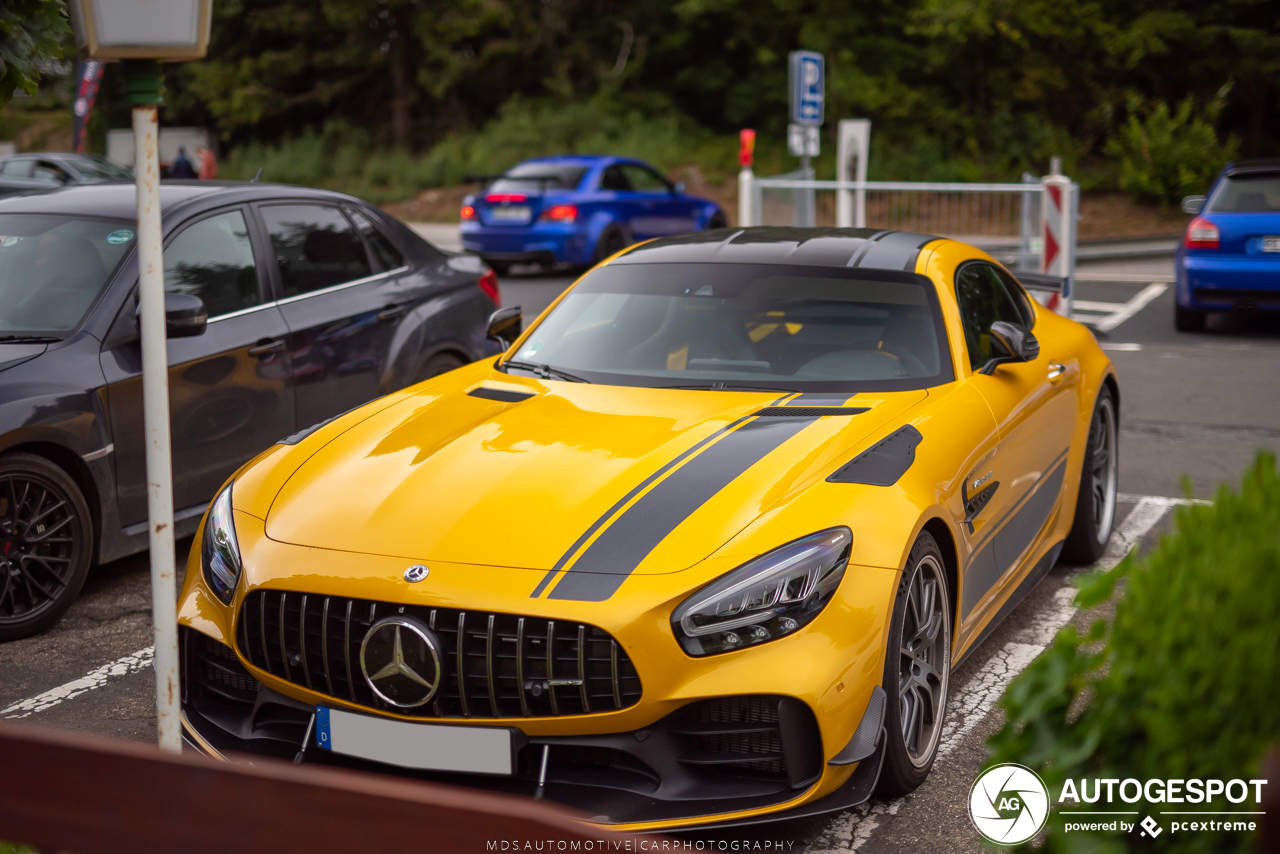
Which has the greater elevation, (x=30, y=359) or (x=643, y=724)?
(x=30, y=359)

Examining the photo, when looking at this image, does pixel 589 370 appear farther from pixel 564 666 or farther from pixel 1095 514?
pixel 1095 514

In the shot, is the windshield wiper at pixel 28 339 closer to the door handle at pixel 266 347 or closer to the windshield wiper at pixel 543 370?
the door handle at pixel 266 347

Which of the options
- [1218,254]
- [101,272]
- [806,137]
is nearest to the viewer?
[101,272]

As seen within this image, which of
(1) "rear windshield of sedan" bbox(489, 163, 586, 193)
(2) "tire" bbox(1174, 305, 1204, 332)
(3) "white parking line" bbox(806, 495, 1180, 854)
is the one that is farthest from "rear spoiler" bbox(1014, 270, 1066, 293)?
(1) "rear windshield of sedan" bbox(489, 163, 586, 193)

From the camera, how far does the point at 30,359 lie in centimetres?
530

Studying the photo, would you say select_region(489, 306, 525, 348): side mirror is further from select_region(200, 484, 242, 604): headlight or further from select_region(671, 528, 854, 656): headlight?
select_region(671, 528, 854, 656): headlight

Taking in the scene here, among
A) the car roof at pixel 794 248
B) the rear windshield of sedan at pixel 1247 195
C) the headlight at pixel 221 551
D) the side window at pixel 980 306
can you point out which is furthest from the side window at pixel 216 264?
the rear windshield of sedan at pixel 1247 195

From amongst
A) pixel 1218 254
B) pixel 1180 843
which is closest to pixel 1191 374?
pixel 1218 254

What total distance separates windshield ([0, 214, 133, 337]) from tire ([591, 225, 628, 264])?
38.8 ft

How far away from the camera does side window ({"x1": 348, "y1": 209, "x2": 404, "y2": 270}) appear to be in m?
7.19

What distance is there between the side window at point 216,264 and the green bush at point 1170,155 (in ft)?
71.2

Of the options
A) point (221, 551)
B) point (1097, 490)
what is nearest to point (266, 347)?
point (221, 551)

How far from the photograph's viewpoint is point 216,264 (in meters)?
6.21

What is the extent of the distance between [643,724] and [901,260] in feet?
A: 8.26
